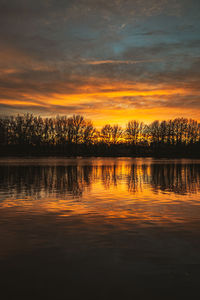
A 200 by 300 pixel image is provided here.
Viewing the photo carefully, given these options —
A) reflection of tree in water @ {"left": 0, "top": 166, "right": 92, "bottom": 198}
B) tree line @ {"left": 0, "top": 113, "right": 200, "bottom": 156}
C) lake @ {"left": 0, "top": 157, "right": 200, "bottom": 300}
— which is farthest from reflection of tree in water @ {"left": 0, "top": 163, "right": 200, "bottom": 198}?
tree line @ {"left": 0, "top": 113, "right": 200, "bottom": 156}

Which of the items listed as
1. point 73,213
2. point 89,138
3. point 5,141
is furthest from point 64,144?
point 73,213

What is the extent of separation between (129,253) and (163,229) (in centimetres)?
341

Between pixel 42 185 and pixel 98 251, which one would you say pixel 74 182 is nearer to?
Answer: pixel 42 185

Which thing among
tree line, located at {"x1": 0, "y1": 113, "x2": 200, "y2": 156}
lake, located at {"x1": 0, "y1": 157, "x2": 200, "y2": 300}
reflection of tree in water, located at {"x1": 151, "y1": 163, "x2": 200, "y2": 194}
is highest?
tree line, located at {"x1": 0, "y1": 113, "x2": 200, "y2": 156}

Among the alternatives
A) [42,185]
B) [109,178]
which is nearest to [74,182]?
[42,185]

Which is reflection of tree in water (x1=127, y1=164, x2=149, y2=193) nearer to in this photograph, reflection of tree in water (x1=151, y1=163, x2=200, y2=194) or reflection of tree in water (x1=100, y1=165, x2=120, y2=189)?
reflection of tree in water (x1=151, y1=163, x2=200, y2=194)

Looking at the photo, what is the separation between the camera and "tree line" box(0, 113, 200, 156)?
5285 inches

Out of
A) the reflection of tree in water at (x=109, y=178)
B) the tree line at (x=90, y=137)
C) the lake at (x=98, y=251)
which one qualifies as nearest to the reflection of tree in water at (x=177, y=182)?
the reflection of tree in water at (x=109, y=178)

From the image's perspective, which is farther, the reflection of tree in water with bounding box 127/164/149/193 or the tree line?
the tree line

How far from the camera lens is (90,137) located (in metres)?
157

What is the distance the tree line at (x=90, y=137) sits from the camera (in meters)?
134

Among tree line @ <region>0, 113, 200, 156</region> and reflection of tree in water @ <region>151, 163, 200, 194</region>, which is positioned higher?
tree line @ <region>0, 113, 200, 156</region>

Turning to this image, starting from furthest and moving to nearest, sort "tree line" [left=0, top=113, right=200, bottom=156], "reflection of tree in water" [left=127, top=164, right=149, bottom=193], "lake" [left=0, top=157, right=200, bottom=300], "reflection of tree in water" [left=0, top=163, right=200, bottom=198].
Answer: "tree line" [left=0, top=113, right=200, bottom=156], "reflection of tree in water" [left=127, top=164, right=149, bottom=193], "reflection of tree in water" [left=0, top=163, right=200, bottom=198], "lake" [left=0, top=157, right=200, bottom=300]

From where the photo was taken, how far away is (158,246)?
9367 mm
